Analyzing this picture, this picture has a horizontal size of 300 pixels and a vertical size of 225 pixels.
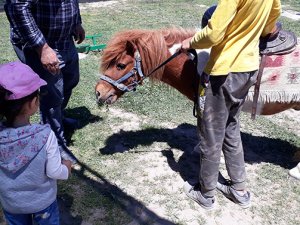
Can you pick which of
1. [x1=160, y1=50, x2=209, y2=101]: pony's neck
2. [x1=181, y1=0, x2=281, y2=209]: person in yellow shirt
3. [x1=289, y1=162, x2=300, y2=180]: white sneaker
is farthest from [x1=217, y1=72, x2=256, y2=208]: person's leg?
[x1=289, y1=162, x2=300, y2=180]: white sneaker

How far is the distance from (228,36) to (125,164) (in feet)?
5.78

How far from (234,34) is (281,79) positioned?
948 millimetres

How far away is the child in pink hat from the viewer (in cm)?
180

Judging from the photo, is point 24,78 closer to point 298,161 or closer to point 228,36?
point 228,36

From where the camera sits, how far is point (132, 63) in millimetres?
3135

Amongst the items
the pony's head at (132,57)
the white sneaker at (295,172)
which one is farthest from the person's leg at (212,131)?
the white sneaker at (295,172)

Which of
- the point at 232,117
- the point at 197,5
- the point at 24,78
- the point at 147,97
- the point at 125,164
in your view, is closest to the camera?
the point at 24,78

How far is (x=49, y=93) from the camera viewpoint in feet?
10.4

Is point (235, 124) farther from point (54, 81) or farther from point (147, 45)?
point (54, 81)

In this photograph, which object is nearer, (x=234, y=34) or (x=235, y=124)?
(x=234, y=34)

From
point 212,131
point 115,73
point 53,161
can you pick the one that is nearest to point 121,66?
point 115,73

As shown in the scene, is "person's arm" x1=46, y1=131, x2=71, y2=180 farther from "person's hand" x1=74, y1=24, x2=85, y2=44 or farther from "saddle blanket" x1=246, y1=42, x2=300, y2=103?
"saddle blanket" x1=246, y1=42, x2=300, y2=103

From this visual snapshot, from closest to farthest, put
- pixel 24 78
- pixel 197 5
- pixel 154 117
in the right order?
pixel 24 78 < pixel 154 117 < pixel 197 5

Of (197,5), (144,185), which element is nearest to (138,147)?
(144,185)
